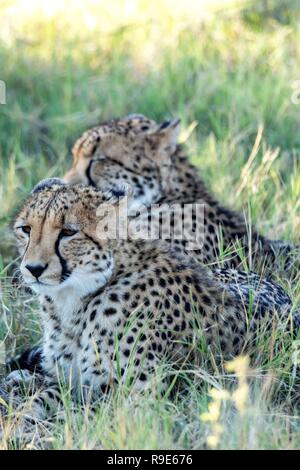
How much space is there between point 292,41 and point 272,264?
3341 mm

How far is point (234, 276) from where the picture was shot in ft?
16.0

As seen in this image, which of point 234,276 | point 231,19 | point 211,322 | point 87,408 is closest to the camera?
point 87,408

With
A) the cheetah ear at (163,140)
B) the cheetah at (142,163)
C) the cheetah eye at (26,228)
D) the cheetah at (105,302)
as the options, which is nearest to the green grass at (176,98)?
the cheetah at (105,302)

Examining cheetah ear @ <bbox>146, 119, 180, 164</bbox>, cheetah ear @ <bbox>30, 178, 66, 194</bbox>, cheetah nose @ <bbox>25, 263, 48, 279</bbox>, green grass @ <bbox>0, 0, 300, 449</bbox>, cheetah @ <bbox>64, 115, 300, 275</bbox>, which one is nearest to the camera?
cheetah nose @ <bbox>25, 263, 48, 279</bbox>

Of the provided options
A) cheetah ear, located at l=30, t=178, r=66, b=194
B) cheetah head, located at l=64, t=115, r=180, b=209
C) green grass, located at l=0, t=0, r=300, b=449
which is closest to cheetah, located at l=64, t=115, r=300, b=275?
cheetah head, located at l=64, t=115, r=180, b=209

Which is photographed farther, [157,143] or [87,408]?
[157,143]

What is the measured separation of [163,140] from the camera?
245 inches

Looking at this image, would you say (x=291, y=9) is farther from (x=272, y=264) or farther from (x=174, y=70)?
(x=272, y=264)

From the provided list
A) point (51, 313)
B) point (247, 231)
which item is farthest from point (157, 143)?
point (51, 313)

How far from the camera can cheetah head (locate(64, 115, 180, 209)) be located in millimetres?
6203

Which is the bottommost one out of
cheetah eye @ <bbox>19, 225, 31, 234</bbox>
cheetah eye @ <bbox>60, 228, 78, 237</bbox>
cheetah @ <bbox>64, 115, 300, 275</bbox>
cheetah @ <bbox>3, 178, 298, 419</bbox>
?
cheetah @ <bbox>3, 178, 298, 419</bbox>

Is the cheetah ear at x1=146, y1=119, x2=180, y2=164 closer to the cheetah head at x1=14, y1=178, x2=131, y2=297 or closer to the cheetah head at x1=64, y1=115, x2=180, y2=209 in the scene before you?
the cheetah head at x1=64, y1=115, x2=180, y2=209

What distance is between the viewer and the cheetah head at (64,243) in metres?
4.23

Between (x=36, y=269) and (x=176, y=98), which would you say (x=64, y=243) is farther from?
(x=176, y=98)
